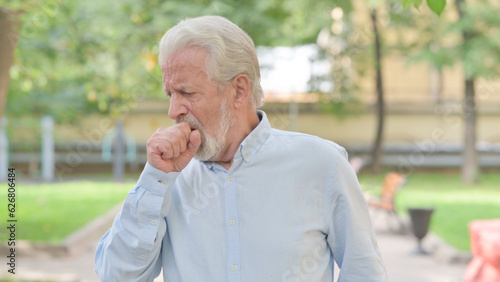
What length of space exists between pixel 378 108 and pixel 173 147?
2077cm

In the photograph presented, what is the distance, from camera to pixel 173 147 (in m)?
1.91

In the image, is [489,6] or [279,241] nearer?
[279,241]

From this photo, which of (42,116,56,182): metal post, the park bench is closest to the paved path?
the park bench

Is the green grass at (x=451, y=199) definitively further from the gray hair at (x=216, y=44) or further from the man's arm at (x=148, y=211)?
the man's arm at (x=148, y=211)

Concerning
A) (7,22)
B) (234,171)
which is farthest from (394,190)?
Result: (234,171)

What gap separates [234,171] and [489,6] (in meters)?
17.1

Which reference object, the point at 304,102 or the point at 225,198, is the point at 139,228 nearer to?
the point at 225,198

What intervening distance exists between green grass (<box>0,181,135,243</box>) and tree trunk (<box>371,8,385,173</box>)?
871cm

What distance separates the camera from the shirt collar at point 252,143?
81.6 inches

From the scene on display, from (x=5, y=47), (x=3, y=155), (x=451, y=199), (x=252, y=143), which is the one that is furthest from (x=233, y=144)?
(x=3, y=155)

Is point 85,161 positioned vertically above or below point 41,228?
below

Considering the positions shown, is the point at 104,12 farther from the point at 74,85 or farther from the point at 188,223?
the point at 188,223

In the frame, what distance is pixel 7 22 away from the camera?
301 inches

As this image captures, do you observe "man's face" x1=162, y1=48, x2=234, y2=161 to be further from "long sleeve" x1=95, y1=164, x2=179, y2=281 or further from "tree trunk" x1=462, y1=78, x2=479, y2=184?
"tree trunk" x1=462, y1=78, x2=479, y2=184
